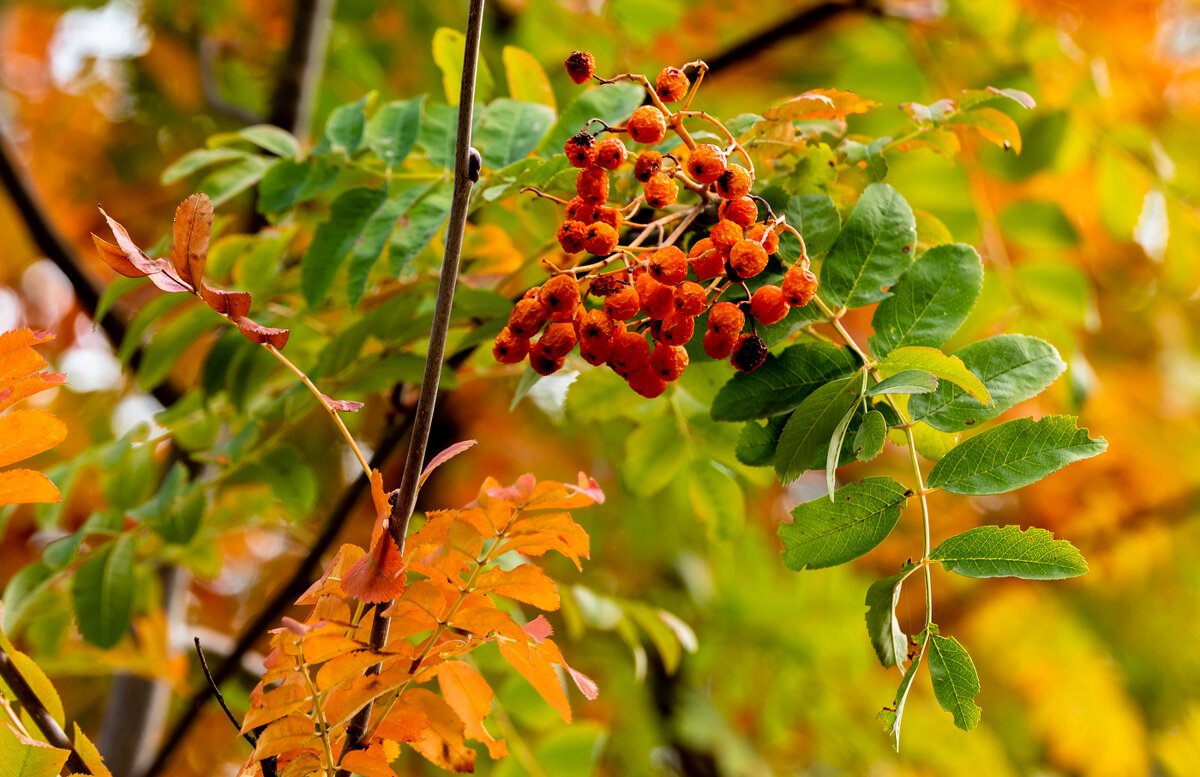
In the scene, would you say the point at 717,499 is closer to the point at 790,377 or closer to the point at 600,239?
the point at 790,377

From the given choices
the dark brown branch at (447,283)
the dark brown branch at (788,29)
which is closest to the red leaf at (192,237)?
the dark brown branch at (447,283)

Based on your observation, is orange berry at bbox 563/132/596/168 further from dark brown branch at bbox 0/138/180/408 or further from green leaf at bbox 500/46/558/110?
dark brown branch at bbox 0/138/180/408

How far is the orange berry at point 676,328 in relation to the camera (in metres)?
0.66

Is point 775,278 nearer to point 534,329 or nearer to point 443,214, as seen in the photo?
point 534,329

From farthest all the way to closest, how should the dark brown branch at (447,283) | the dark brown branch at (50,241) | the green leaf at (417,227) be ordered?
the dark brown branch at (50,241)
the green leaf at (417,227)
the dark brown branch at (447,283)

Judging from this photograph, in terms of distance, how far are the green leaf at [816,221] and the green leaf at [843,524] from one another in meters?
0.20

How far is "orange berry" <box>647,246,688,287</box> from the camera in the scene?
0.63 meters

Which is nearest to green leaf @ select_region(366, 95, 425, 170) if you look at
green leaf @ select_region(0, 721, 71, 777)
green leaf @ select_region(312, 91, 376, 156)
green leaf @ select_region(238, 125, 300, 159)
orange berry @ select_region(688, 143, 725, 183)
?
green leaf @ select_region(312, 91, 376, 156)

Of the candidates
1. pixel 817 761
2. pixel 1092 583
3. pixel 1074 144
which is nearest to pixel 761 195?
pixel 1074 144

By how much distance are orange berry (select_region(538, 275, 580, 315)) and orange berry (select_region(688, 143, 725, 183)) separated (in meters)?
0.12

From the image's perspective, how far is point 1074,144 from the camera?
1519mm

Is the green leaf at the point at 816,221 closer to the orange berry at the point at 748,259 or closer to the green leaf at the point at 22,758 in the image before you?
the orange berry at the point at 748,259

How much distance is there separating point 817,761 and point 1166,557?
146 cm

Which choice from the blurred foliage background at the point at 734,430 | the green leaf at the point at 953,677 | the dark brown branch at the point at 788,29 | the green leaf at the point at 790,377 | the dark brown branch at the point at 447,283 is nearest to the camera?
the dark brown branch at the point at 447,283
